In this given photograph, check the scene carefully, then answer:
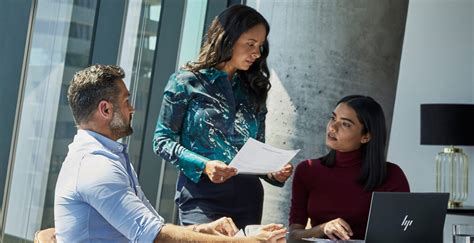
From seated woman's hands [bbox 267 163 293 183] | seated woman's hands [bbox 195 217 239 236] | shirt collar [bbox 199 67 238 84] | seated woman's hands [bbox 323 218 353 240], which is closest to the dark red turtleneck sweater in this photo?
seated woman's hands [bbox 267 163 293 183]

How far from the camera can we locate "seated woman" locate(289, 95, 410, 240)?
272 centimetres

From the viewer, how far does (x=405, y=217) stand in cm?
205

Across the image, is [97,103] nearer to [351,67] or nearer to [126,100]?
[126,100]

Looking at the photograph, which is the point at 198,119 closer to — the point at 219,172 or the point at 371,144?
the point at 219,172

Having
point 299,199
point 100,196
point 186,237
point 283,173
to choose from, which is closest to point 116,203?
point 100,196

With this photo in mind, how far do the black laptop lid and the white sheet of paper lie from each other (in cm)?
47

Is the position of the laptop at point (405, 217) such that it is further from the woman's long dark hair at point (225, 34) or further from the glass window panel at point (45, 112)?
the glass window panel at point (45, 112)

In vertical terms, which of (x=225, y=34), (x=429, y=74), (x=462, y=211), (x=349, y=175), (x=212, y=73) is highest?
(x=429, y=74)

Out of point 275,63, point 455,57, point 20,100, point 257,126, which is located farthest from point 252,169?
point 455,57

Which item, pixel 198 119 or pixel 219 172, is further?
pixel 198 119

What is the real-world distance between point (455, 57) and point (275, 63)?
108 inches

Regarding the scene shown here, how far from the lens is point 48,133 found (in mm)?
5762

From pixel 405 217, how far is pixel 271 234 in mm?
451

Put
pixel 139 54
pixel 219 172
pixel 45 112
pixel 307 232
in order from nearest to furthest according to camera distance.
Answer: pixel 219 172, pixel 307 232, pixel 45 112, pixel 139 54
